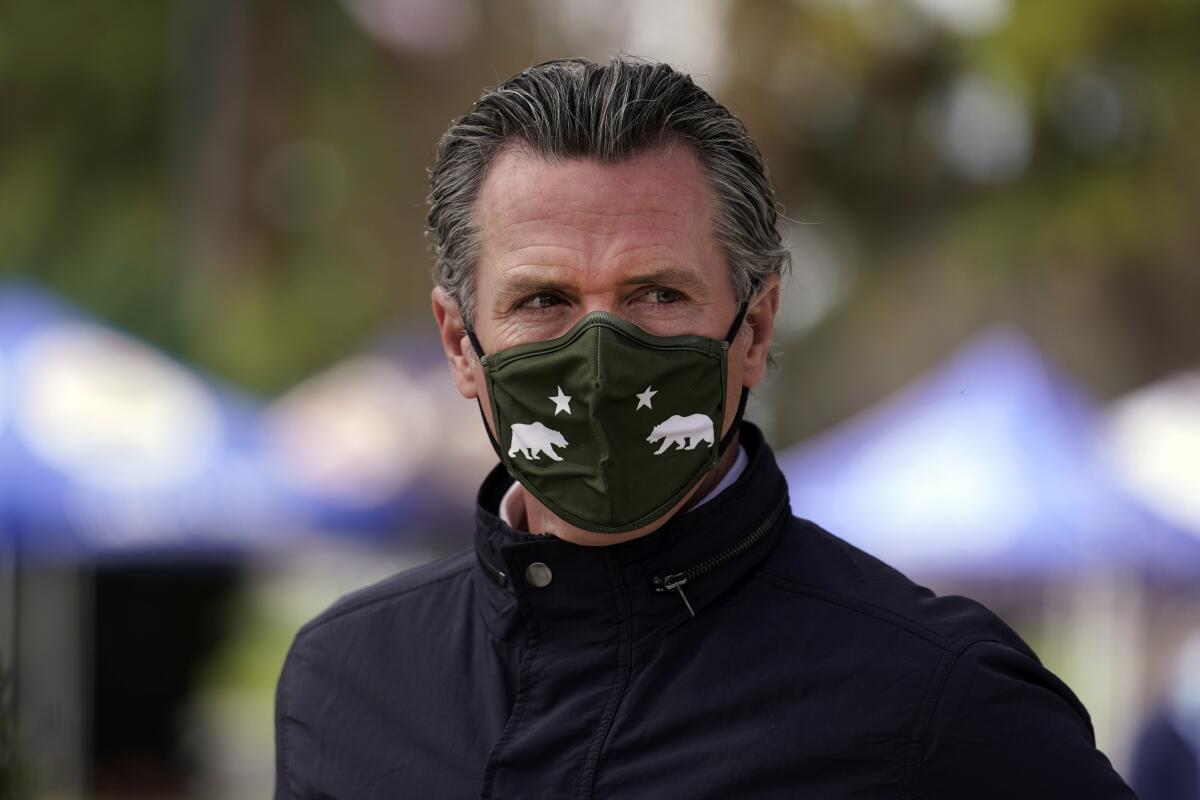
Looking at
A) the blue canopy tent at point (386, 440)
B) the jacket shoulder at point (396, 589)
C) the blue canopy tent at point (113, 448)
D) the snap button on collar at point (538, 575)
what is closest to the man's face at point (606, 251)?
the snap button on collar at point (538, 575)

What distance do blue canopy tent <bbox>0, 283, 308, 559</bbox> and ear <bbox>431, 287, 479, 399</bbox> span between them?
251 inches

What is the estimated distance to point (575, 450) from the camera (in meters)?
2.24

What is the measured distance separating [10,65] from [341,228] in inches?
189

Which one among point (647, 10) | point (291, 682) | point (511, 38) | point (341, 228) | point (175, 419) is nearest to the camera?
point (291, 682)

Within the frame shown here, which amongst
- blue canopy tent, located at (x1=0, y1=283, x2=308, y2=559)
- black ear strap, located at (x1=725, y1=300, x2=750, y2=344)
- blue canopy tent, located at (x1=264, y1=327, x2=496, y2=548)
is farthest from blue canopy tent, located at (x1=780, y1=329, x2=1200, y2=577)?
black ear strap, located at (x1=725, y1=300, x2=750, y2=344)

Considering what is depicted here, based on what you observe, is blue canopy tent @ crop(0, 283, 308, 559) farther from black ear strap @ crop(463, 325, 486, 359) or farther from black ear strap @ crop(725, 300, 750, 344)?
black ear strap @ crop(725, 300, 750, 344)

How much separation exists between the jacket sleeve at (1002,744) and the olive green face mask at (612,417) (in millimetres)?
487

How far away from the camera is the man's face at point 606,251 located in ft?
7.30

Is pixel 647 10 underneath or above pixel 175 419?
above

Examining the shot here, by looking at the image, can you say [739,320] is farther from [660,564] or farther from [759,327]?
[660,564]

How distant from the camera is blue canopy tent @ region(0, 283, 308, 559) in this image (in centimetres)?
855

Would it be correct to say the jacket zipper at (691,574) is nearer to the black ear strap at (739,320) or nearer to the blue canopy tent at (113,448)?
the black ear strap at (739,320)

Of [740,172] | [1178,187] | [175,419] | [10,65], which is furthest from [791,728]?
[10,65]

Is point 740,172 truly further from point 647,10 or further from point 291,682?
point 647,10
